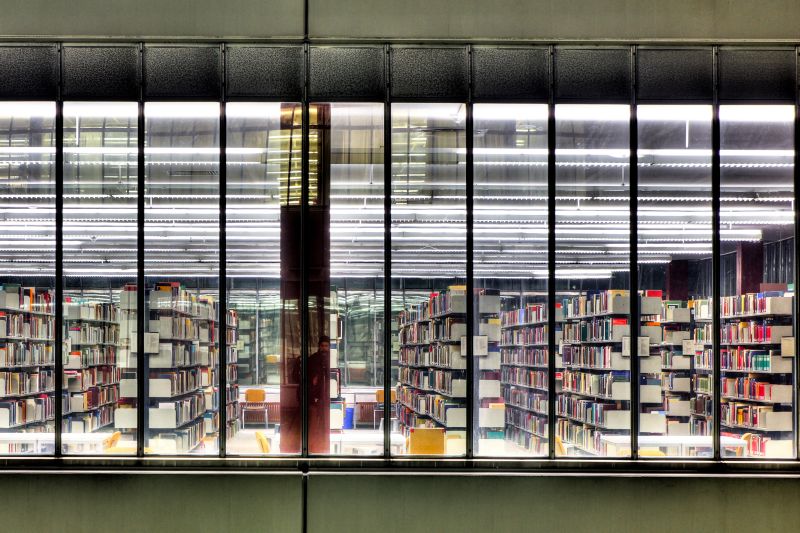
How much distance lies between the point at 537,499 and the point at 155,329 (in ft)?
12.7

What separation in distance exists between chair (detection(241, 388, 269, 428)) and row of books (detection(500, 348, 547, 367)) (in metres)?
2.24

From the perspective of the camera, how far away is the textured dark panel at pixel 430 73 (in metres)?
7.50

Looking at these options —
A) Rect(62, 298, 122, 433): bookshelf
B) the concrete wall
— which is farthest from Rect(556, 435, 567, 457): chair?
Rect(62, 298, 122, 433): bookshelf

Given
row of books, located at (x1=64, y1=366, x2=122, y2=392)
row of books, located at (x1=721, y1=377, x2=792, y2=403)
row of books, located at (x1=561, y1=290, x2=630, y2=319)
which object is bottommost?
row of books, located at (x1=721, y1=377, x2=792, y2=403)

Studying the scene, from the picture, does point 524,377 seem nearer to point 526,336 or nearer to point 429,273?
point 526,336

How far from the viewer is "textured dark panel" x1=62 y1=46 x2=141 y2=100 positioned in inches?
294

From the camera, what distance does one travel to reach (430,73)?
24.7 ft

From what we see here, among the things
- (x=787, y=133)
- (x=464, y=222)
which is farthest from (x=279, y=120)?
(x=787, y=133)

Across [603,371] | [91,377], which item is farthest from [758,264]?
[91,377]

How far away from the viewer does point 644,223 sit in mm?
7496

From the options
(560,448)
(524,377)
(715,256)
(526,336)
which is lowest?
(560,448)

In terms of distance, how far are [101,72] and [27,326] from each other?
8.18 ft

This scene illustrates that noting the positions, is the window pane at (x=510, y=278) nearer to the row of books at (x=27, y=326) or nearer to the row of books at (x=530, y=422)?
the row of books at (x=530, y=422)

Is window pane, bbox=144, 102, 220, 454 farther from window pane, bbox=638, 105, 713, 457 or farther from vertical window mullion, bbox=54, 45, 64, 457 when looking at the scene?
window pane, bbox=638, 105, 713, 457
